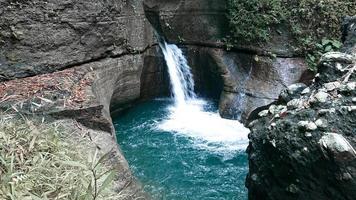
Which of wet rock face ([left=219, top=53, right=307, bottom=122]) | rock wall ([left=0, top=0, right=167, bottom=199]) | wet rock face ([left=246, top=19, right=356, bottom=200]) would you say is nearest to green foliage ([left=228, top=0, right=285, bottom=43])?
wet rock face ([left=219, top=53, right=307, bottom=122])

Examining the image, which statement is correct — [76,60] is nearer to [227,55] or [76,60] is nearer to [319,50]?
[227,55]

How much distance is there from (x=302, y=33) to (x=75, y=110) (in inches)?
178

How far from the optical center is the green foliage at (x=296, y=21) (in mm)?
7020

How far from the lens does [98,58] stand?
6.36 m

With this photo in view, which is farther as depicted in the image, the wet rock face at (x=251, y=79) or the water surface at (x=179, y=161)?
the wet rock face at (x=251, y=79)

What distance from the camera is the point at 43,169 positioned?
251 centimetres

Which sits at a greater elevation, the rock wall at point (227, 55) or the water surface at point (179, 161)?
the rock wall at point (227, 55)

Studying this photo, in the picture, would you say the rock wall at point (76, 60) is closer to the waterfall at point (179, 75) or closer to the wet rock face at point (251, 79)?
the waterfall at point (179, 75)

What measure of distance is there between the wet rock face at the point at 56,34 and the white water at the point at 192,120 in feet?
5.10

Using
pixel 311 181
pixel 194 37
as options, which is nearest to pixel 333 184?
pixel 311 181

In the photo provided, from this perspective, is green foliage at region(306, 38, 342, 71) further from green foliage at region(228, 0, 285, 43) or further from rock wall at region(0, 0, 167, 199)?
rock wall at region(0, 0, 167, 199)

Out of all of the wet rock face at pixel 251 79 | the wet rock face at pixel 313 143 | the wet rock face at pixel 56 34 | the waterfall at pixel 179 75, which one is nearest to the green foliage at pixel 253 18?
the wet rock face at pixel 251 79

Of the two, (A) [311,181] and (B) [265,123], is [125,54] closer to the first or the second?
(B) [265,123]

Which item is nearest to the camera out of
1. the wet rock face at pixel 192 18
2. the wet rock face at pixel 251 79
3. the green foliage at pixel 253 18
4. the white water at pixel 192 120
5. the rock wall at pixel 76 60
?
the rock wall at pixel 76 60
